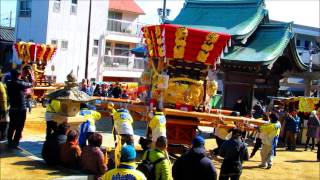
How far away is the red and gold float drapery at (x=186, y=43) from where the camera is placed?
1270 cm

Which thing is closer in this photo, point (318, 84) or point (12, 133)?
point (12, 133)

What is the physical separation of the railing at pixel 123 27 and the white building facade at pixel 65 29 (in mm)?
1333

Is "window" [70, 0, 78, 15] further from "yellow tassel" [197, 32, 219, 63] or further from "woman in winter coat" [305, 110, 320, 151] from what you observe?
"yellow tassel" [197, 32, 219, 63]

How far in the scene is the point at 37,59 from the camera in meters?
24.2

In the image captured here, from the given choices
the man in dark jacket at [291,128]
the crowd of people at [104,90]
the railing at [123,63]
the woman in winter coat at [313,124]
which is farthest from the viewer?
the railing at [123,63]

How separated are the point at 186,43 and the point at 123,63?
26.0m

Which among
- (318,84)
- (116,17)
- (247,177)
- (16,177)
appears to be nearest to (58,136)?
(16,177)

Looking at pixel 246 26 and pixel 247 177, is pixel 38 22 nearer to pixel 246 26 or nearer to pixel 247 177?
pixel 246 26

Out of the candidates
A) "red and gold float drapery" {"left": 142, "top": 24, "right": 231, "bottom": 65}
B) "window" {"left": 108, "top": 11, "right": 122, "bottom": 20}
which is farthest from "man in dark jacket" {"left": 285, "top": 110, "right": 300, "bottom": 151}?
"window" {"left": 108, "top": 11, "right": 122, "bottom": 20}

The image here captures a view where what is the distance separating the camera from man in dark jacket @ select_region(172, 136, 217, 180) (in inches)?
282

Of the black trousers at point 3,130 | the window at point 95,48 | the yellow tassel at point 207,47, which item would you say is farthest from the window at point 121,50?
the black trousers at point 3,130

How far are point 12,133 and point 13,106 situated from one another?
27.7 inches

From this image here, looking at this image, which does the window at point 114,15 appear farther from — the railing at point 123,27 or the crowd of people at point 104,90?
the crowd of people at point 104,90

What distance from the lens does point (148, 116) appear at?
13.0 m
